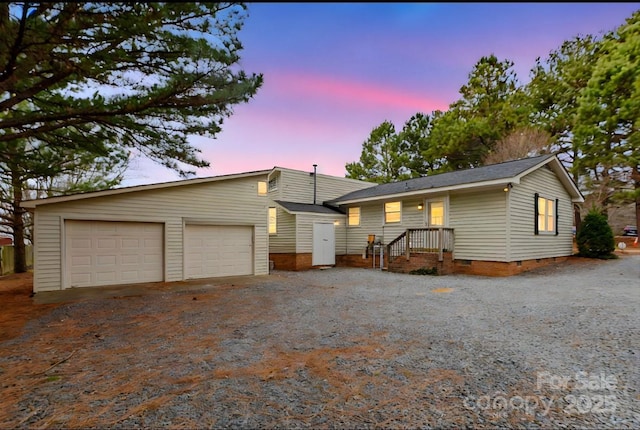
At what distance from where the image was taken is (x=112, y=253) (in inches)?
346

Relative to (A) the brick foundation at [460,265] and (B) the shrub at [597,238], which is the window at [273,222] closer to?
(A) the brick foundation at [460,265]

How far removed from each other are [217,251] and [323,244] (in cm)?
573

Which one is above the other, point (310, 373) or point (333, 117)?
point (333, 117)

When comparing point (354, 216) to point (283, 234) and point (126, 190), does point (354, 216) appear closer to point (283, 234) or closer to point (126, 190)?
point (283, 234)

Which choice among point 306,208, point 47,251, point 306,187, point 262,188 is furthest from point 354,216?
point 47,251

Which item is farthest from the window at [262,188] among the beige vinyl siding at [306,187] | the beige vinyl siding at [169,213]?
the beige vinyl siding at [306,187]

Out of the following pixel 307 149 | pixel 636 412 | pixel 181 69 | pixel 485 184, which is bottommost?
pixel 636 412

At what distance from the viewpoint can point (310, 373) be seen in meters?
3.16

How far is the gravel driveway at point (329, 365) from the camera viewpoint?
2.42 m

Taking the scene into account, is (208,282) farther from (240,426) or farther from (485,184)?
(485,184)

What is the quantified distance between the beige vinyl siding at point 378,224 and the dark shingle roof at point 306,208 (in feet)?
4.13

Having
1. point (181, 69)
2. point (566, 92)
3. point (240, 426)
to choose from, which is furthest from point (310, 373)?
point (566, 92)

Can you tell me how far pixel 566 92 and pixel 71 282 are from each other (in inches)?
1019

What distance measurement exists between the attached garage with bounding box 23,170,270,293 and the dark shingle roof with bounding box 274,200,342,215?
10.6 ft
